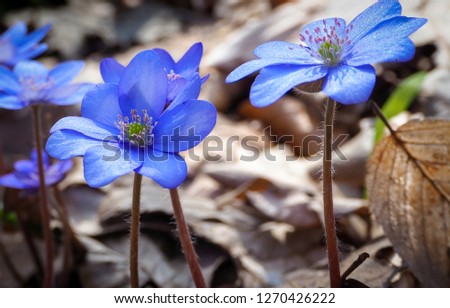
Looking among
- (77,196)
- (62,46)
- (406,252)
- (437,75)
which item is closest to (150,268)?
(77,196)

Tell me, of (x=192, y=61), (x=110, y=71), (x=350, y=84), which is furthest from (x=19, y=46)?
(x=350, y=84)

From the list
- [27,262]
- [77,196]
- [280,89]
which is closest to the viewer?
[280,89]

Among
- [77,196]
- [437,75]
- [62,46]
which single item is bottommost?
[77,196]

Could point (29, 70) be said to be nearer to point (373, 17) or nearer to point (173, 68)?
point (173, 68)

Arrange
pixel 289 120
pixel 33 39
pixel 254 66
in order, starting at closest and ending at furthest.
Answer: pixel 254 66, pixel 33 39, pixel 289 120

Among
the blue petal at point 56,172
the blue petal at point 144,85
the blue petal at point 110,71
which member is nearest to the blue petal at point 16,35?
the blue petal at point 56,172

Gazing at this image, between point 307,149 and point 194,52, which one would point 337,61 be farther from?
point 307,149

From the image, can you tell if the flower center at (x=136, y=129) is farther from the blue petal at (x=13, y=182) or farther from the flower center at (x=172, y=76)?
the blue petal at (x=13, y=182)

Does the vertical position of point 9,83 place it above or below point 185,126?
above
